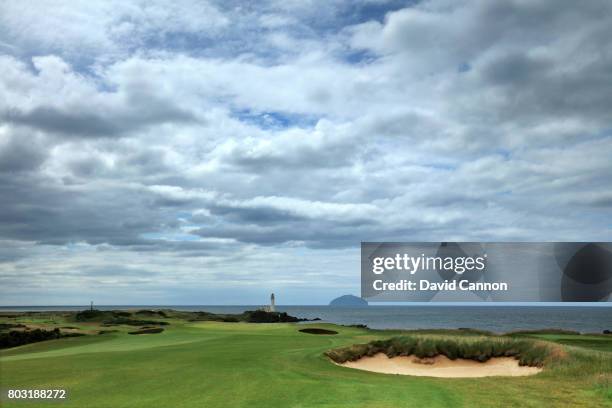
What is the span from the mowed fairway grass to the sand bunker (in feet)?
8.62

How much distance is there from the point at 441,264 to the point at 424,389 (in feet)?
52.3

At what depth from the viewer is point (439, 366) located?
96.5 ft

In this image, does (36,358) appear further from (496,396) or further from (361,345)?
(496,396)

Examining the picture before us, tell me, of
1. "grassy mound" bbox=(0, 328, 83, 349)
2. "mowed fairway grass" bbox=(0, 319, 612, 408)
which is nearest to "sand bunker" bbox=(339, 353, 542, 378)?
"mowed fairway grass" bbox=(0, 319, 612, 408)

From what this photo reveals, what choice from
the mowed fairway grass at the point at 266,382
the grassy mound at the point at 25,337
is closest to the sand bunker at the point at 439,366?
the mowed fairway grass at the point at 266,382

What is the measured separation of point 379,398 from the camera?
54.9ft

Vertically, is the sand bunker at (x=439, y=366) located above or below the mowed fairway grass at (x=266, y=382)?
below

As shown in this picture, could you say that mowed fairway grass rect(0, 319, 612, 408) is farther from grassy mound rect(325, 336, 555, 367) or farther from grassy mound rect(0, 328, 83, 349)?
grassy mound rect(0, 328, 83, 349)

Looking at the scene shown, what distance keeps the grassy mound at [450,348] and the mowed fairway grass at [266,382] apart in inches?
63.8

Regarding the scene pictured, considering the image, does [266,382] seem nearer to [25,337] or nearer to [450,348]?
[450,348]

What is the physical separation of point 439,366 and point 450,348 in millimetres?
1261

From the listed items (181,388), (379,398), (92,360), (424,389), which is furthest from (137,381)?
(424,389)

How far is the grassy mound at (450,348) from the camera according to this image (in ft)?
91.9

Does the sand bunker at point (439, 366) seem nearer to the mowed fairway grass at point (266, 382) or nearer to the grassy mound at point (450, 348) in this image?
the grassy mound at point (450, 348)
